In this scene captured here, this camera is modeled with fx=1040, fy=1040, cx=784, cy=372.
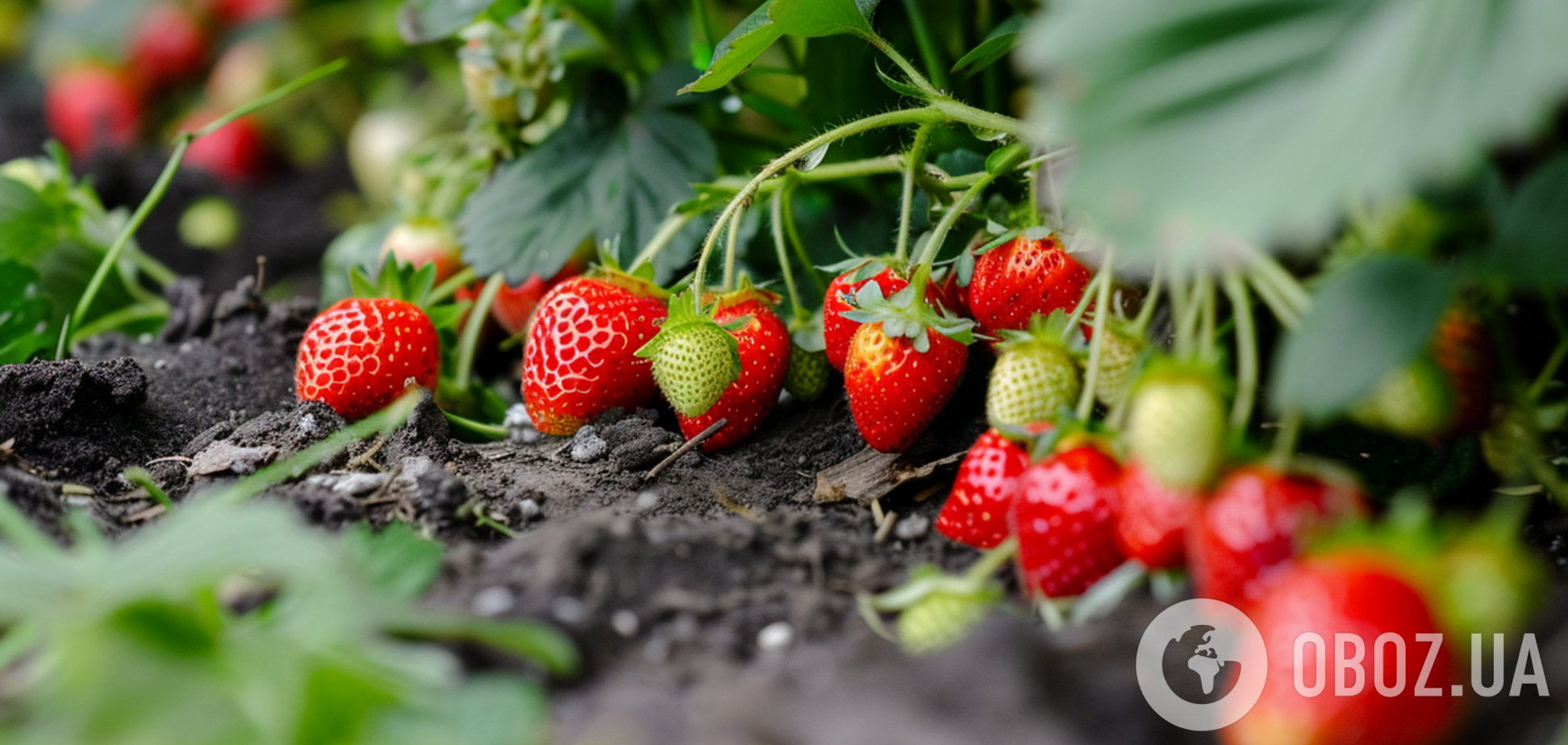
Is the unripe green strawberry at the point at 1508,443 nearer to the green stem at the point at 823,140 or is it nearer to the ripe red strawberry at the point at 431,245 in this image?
the green stem at the point at 823,140

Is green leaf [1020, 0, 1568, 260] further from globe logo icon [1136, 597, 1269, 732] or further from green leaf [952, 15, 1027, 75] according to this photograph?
green leaf [952, 15, 1027, 75]

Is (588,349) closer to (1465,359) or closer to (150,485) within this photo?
(150,485)

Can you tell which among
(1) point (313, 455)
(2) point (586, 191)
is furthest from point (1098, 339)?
(2) point (586, 191)

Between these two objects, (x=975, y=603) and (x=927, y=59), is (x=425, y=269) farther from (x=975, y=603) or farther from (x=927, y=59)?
(x=975, y=603)

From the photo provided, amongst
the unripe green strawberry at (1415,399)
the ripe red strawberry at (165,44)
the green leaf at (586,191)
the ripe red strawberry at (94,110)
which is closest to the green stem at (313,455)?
the green leaf at (586,191)

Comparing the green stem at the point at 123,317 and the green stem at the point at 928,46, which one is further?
the green stem at the point at 123,317

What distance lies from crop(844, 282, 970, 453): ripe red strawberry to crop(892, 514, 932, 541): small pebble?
0.08 metres

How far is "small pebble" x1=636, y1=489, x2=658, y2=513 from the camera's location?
84cm

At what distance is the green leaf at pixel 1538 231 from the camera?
1.63ft

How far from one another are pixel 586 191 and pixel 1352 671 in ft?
3.01

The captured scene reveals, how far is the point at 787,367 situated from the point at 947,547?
288 millimetres

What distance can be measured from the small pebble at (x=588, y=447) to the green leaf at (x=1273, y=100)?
0.55 metres

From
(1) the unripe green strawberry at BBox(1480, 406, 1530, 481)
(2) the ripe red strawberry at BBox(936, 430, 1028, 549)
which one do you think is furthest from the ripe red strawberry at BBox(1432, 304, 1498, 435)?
(2) the ripe red strawberry at BBox(936, 430, 1028, 549)

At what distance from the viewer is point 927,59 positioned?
107cm
